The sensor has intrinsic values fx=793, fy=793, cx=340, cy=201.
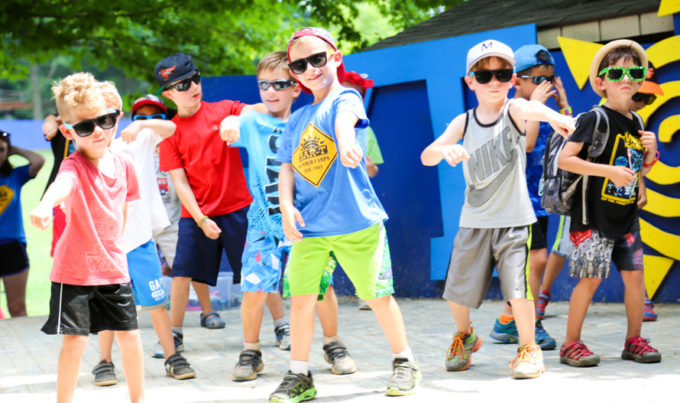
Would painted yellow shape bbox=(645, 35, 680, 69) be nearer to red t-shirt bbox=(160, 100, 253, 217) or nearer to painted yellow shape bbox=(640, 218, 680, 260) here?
painted yellow shape bbox=(640, 218, 680, 260)

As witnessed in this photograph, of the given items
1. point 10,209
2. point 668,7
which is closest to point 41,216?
point 10,209

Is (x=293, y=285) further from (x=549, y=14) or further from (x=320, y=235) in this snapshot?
(x=549, y=14)

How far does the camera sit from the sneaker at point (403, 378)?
406 cm

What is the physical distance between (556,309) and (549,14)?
2.95 m

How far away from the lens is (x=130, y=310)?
379 cm

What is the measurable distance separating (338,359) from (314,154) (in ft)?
4.48

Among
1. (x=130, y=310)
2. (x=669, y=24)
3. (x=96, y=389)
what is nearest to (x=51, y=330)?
(x=130, y=310)

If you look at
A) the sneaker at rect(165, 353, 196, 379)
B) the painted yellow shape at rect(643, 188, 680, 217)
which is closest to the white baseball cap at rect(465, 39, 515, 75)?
the sneaker at rect(165, 353, 196, 379)

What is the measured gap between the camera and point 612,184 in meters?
4.70

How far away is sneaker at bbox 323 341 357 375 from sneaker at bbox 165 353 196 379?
0.82 metres

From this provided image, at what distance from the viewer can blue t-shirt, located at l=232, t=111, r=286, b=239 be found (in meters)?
4.98

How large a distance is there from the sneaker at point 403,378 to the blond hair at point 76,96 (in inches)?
78.3

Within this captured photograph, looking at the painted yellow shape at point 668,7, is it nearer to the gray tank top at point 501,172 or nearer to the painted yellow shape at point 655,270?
the painted yellow shape at point 655,270

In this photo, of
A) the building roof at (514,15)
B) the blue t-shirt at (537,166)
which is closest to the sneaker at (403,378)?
the blue t-shirt at (537,166)
